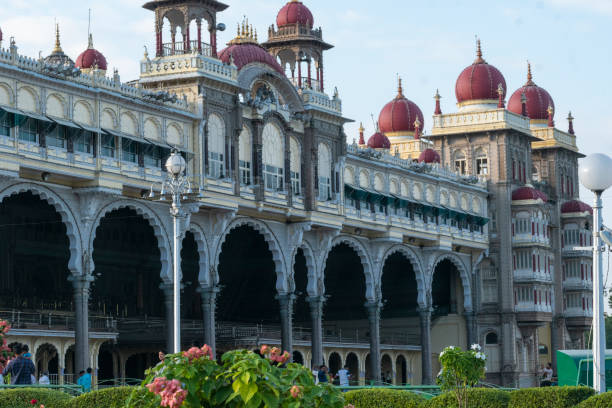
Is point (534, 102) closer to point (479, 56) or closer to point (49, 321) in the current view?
point (479, 56)

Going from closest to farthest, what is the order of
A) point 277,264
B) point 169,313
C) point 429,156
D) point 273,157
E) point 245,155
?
point 169,313 < point 245,155 < point 273,157 < point 277,264 < point 429,156

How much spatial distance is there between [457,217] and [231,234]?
16.4 m

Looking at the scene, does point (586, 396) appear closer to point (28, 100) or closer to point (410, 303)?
point (28, 100)

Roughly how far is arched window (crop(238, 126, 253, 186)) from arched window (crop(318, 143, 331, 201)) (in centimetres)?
589

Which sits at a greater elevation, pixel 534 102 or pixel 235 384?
pixel 534 102

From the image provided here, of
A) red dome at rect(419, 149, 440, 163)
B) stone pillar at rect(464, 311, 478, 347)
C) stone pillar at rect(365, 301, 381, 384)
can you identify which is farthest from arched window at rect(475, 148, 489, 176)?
stone pillar at rect(365, 301, 381, 384)

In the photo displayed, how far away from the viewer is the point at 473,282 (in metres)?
79.3

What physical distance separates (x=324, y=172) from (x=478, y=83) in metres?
25.4

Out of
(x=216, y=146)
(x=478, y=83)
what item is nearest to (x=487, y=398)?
(x=216, y=146)

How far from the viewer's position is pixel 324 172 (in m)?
61.4

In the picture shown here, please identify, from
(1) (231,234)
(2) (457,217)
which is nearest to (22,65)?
(1) (231,234)

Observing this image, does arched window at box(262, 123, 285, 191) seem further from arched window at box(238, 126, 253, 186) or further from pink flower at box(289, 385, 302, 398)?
pink flower at box(289, 385, 302, 398)

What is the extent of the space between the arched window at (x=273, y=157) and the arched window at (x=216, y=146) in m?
3.17

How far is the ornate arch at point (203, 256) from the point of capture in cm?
5425
